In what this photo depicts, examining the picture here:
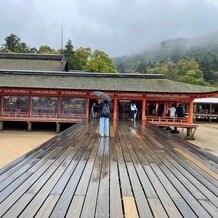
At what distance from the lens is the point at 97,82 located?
25.4m

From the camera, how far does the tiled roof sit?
78.6 feet

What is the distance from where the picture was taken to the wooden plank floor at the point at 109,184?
410 cm

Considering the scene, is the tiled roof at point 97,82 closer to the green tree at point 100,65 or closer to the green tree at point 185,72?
the green tree at point 100,65

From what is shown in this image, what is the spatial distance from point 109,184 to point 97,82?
66.5 feet

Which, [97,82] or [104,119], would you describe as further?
[97,82]

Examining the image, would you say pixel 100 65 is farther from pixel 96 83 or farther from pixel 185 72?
pixel 185 72

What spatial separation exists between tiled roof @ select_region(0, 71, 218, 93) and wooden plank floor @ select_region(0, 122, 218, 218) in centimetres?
1532

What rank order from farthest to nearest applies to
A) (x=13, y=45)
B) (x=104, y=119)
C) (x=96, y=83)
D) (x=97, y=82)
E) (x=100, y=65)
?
1. (x=13, y=45)
2. (x=100, y=65)
3. (x=97, y=82)
4. (x=96, y=83)
5. (x=104, y=119)

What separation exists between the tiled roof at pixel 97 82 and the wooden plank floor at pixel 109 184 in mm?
15324

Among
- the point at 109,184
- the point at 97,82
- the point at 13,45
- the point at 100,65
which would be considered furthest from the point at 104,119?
the point at 13,45

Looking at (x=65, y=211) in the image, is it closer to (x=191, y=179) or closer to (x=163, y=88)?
(x=191, y=179)

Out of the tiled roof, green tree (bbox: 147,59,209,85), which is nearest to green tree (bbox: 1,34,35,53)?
green tree (bbox: 147,59,209,85)

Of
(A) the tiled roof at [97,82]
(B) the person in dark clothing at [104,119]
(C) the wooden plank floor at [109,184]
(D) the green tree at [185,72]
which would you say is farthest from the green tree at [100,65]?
(C) the wooden plank floor at [109,184]

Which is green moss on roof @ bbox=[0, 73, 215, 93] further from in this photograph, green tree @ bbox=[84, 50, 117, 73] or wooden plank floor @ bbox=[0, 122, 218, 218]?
green tree @ bbox=[84, 50, 117, 73]
